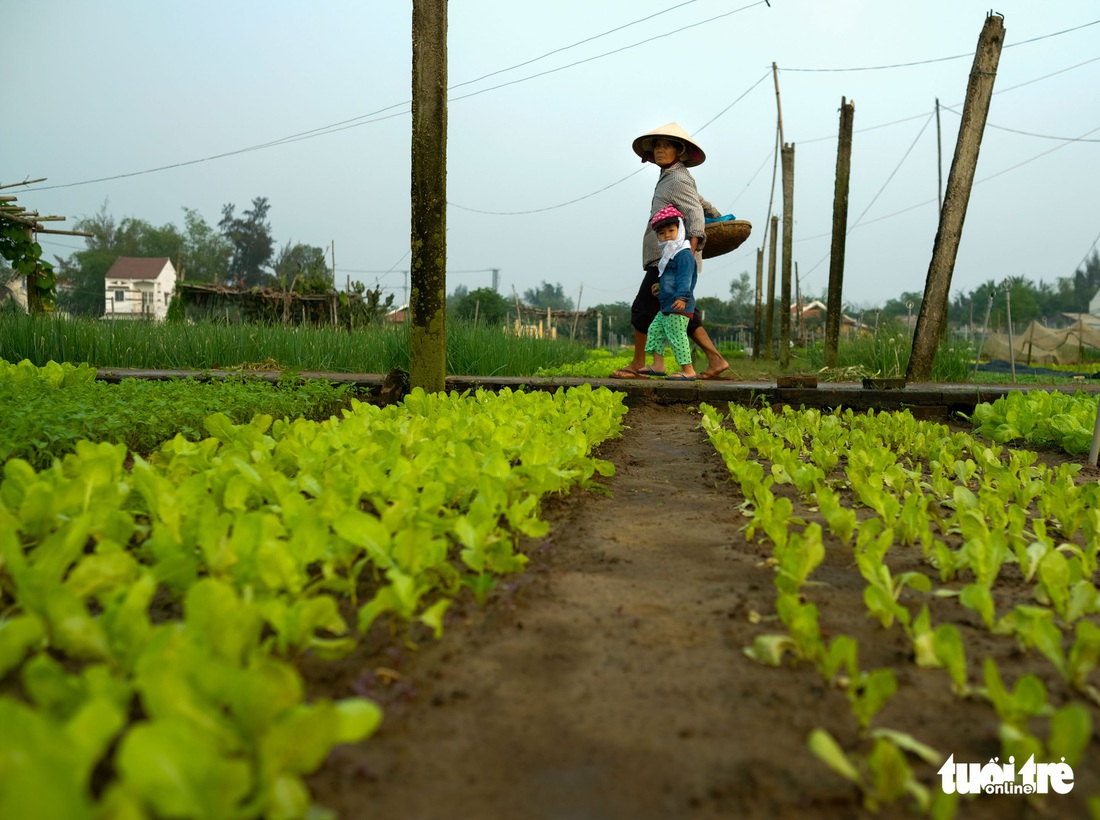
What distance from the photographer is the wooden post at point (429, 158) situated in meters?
4.75

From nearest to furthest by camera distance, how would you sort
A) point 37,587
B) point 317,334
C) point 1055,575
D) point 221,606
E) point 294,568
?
point 221,606 < point 37,587 < point 294,568 < point 1055,575 < point 317,334

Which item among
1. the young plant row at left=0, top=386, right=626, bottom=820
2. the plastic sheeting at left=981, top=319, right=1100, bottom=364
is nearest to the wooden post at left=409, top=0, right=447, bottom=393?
the young plant row at left=0, top=386, right=626, bottom=820

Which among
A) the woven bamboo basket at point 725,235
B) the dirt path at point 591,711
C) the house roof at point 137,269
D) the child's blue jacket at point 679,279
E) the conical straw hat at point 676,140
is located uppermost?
the house roof at point 137,269


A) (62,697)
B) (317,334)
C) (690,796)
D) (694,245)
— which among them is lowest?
(690,796)

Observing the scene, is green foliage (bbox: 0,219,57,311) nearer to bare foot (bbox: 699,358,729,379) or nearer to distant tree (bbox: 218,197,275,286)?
bare foot (bbox: 699,358,729,379)

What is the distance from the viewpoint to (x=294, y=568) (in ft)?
4.71

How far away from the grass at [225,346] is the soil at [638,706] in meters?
6.14

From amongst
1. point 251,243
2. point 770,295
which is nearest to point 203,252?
point 251,243

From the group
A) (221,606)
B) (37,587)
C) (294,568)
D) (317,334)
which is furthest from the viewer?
(317,334)

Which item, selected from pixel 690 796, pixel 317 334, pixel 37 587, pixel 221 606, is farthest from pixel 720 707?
pixel 317 334

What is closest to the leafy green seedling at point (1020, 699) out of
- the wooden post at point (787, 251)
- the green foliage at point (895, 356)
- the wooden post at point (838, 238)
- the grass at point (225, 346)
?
the green foliage at point (895, 356)

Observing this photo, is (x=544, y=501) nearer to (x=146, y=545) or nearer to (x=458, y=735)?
(x=146, y=545)

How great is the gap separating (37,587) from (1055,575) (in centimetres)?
188

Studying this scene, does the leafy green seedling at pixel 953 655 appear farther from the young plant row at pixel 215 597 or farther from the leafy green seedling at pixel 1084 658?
the young plant row at pixel 215 597
